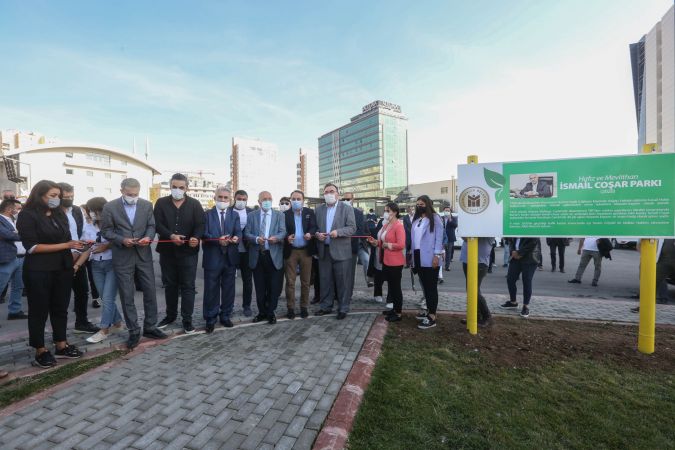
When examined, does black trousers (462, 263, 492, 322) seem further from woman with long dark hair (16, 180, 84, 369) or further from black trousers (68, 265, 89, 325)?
black trousers (68, 265, 89, 325)

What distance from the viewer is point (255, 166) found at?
103 metres

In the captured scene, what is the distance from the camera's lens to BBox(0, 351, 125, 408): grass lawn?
116 inches

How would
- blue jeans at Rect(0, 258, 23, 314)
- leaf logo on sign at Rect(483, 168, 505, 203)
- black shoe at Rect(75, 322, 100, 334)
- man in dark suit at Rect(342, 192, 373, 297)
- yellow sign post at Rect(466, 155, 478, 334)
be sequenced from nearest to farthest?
leaf logo on sign at Rect(483, 168, 505, 203)
yellow sign post at Rect(466, 155, 478, 334)
black shoe at Rect(75, 322, 100, 334)
blue jeans at Rect(0, 258, 23, 314)
man in dark suit at Rect(342, 192, 373, 297)

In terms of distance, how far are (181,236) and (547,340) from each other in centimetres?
515

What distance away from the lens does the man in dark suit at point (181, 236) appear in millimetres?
4621

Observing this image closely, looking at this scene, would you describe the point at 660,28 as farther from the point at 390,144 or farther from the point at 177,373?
the point at 177,373

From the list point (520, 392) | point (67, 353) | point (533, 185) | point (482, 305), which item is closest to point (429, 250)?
point (482, 305)

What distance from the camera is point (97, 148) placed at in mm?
53000

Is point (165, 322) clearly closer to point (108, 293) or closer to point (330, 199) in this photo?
point (108, 293)

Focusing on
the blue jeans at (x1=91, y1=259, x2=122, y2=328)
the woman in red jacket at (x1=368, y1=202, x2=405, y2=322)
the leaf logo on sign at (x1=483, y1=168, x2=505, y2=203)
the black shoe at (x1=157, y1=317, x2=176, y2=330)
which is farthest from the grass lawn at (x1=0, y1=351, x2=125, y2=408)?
the leaf logo on sign at (x1=483, y1=168, x2=505, y2=203)

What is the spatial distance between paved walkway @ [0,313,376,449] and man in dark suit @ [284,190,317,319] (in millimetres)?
1202

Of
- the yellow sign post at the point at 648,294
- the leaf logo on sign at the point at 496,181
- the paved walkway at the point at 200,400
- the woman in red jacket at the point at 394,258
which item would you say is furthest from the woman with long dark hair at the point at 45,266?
the yellow sign post at the point at 648,294

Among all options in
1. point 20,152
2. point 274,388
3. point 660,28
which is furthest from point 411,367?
point 660,28

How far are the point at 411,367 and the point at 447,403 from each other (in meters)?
0.71
